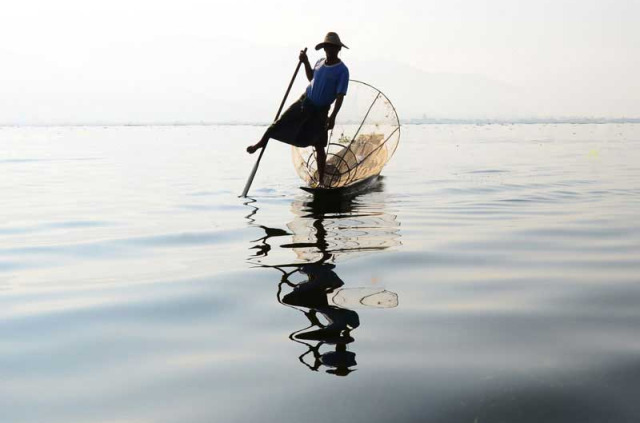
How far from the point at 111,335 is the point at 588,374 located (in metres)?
3.02

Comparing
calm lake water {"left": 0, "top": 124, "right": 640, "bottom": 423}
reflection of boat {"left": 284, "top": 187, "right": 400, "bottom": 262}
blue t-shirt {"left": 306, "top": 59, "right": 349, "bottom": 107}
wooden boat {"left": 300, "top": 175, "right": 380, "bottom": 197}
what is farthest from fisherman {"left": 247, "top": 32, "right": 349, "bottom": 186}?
calm lake water {"left": 0, "top": 124, "right": 640, "bottom": 423}

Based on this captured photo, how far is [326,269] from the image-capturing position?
6117 millimetres

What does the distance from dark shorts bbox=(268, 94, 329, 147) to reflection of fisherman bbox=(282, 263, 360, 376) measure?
18.6 ft

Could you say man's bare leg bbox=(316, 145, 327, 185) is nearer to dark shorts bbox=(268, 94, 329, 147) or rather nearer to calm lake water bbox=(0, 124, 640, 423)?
dark shorts bbox=(268, 94, 329, 147)

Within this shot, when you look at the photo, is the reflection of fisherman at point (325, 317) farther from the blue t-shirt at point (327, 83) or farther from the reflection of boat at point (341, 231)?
the blue t-shirt at point (327, 83)

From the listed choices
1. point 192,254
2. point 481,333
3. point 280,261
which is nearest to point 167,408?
point 481,333

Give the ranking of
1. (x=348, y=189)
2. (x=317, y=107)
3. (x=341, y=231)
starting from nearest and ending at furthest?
(x=341, y=231) → (x=317, y=107) → (x=348, y=189)

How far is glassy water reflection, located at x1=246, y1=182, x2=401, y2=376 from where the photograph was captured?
4.00 m

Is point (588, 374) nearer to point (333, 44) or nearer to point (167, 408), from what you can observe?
point (167, 408)

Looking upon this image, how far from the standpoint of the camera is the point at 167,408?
319 centimetres

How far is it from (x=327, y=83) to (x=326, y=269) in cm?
578

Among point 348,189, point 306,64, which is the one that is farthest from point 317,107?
point 348,189

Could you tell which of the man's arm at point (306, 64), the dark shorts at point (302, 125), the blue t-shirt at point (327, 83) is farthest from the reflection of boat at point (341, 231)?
the man's arm at point (306, 64)

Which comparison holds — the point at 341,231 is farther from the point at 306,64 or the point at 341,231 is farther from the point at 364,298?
the point at 306,64
